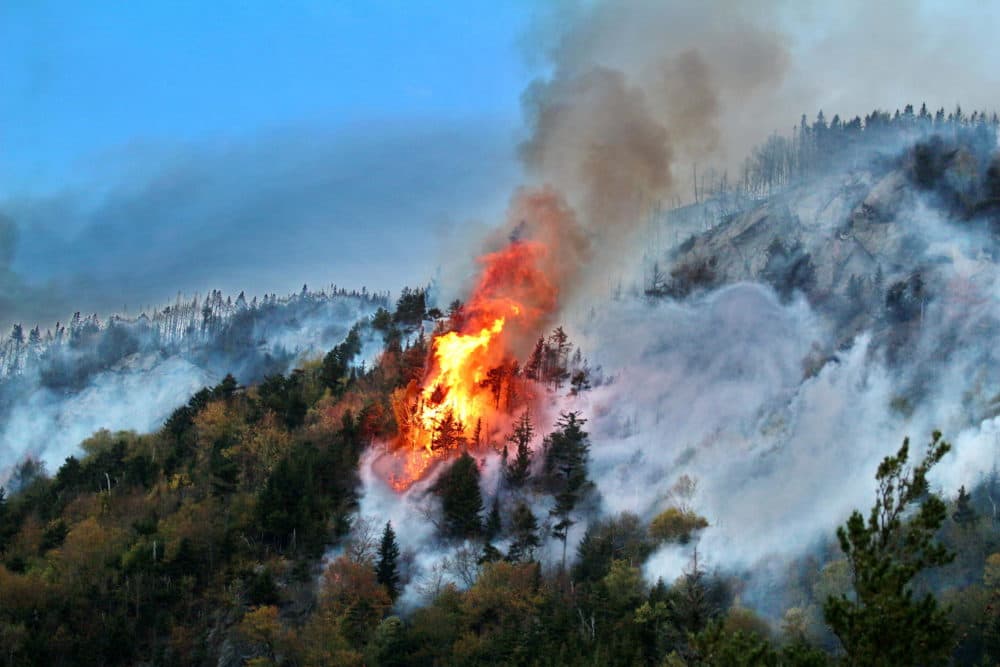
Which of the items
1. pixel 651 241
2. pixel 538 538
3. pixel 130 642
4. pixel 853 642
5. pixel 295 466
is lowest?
pixel 853 642

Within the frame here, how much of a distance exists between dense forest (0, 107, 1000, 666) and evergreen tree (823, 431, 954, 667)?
20260 millimetres

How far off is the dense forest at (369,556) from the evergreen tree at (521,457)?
0.85 ft

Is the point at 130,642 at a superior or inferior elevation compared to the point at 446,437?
inferior

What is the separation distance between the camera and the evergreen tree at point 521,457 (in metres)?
79.8

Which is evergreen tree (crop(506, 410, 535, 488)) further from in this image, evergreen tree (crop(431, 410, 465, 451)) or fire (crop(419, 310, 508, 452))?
fire (crop(419, 310, 508, 452))

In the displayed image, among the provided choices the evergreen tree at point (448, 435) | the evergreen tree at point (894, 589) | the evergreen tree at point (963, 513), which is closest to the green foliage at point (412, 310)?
the evergreen tree at point (448, 435)

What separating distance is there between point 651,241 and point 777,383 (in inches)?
2562

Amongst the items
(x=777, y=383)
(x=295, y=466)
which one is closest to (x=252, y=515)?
(x=295, y=466)

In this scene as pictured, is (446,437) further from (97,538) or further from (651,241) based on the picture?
(651,241)

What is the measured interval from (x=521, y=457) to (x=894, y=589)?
5962 centimetres

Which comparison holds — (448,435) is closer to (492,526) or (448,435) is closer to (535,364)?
(492,526)

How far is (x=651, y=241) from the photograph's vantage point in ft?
501

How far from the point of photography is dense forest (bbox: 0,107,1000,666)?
5866 centimetres

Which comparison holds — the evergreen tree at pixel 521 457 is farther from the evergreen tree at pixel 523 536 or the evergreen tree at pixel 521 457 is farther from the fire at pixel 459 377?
the fire at pixel 459 377
